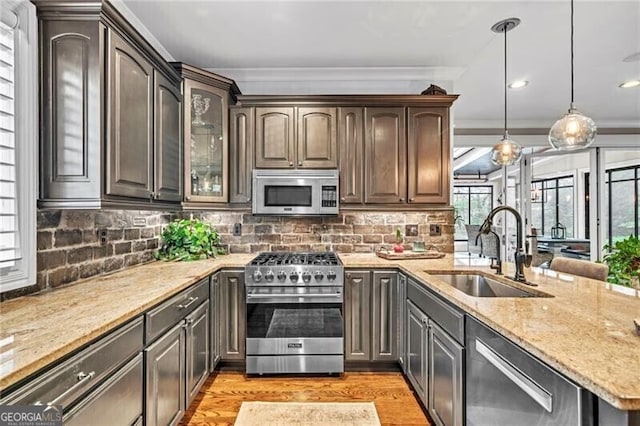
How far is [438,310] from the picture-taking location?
1871mm

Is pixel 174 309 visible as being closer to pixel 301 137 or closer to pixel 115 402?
pixel 115 402

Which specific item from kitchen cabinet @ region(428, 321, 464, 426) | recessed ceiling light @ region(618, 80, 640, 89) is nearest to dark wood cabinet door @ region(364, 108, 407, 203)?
kitchen cabinet @ region(428, 321, 464, 426)

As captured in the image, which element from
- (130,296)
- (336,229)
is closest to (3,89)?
(130,296)

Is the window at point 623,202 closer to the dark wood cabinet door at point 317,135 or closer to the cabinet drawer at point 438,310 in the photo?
the cabinet drawer at point 438,310

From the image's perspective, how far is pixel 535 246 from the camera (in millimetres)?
5555

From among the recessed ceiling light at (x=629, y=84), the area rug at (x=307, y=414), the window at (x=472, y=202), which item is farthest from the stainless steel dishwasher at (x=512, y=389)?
the window at (x=472, y=202)

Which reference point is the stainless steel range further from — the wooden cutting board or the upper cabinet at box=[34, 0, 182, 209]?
the upper cabinet at box=[34, 0, 182, 209]

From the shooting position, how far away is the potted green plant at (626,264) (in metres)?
2.71

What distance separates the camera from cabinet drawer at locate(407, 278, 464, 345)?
1.61 meters

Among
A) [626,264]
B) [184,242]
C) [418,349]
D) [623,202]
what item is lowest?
[418,349]

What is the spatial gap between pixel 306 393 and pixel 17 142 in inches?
88.3

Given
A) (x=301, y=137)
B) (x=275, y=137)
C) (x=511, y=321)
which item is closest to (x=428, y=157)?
(x=301, y=137)

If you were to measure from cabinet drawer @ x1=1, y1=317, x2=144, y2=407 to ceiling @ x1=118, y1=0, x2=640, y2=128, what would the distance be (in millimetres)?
2189

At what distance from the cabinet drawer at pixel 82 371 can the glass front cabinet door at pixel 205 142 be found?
1.58 m
